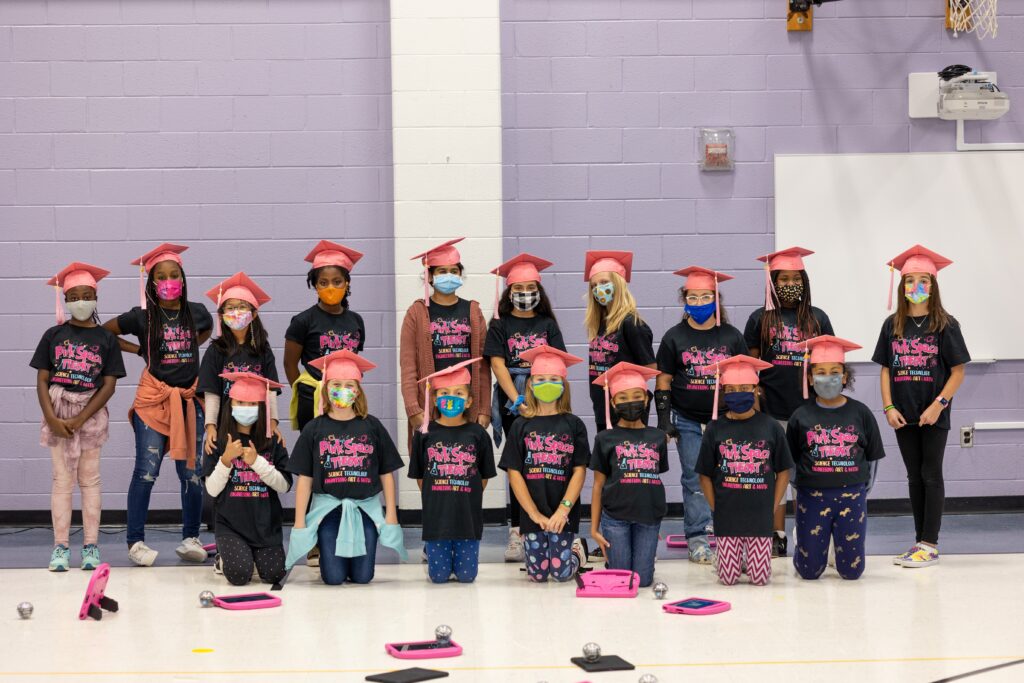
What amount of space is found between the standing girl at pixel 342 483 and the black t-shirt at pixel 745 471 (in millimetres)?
1569

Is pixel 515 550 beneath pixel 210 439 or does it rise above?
beneath

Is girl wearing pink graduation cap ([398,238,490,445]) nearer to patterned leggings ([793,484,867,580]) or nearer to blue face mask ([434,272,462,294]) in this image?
blue face mask ([434,272,462,294])

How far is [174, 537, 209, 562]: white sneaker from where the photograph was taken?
6.42 metres

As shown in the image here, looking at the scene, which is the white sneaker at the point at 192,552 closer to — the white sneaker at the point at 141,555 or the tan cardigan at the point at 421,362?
the white sneaker at the point at 141,555

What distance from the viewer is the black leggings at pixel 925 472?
20.1 feet

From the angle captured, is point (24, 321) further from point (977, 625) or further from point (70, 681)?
point (977, 625)

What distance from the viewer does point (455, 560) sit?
19.5 ft

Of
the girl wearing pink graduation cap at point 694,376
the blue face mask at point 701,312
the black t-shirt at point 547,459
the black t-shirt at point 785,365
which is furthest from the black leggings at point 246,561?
the black t-shirt at point 785,365

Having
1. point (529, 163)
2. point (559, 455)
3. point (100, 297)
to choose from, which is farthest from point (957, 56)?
point (100, 297)

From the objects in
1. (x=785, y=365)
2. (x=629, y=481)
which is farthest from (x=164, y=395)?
(x=785, y=365)

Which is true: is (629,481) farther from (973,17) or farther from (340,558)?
(973,17)

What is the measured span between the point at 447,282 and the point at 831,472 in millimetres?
2149

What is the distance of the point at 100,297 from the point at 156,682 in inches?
159

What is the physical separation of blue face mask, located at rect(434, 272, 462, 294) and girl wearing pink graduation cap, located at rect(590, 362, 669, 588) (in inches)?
37.7
